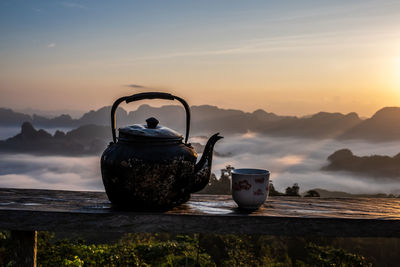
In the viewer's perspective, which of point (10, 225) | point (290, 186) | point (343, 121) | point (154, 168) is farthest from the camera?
point (343, 121)

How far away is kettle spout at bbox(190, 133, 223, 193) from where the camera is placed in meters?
2.15

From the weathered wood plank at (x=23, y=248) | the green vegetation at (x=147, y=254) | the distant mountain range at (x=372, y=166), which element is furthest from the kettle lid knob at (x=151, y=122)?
the distant mountain range at (x=372, y=166)

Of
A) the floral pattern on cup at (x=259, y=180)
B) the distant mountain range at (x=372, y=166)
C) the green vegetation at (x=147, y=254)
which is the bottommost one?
the green vegetation at (x=147, y=254)

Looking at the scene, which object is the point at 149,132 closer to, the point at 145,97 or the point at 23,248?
the point at 145,97

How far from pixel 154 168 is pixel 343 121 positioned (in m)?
50.1

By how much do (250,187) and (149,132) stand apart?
596 mm

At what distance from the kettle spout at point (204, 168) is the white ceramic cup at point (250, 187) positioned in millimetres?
197

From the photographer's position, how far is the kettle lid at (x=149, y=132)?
6.42ft

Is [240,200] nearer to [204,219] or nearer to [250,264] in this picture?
[204,219]

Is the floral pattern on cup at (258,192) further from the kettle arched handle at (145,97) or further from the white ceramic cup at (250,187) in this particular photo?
the kettle arched handle at (145,97)

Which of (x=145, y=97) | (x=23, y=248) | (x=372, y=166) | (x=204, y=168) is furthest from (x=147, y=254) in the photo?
(x=372, y=166)

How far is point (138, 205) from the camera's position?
198cm

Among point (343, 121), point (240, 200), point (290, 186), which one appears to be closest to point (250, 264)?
point (290, 186)

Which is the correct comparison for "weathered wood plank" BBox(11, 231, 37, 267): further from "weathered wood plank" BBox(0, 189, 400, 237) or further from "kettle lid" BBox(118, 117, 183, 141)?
"kettle lid" BBox(118, 117, 183, 141)
